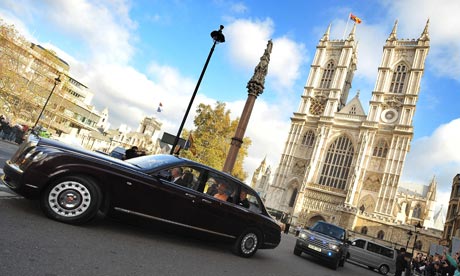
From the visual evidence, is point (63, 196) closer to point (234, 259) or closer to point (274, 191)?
point (234, 259)

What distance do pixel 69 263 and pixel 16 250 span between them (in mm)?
560

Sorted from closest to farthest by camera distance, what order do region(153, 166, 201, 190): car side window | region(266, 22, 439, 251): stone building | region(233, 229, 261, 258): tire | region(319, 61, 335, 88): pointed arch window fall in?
region(153, 166, 201, 190): car side window, region(233, 229, 261, 258): tire, region(266, 22, 439, 251): stone building, region(319, 61, 335, 88): pointed arch window

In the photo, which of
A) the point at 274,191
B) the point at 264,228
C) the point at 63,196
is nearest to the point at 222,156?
the point at 274,191

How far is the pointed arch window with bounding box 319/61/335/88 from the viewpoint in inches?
2094

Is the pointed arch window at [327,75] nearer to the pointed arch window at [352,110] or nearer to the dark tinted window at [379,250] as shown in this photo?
the pointed arch window at [352,110]

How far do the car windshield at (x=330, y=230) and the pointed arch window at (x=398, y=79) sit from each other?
4272 centimetres

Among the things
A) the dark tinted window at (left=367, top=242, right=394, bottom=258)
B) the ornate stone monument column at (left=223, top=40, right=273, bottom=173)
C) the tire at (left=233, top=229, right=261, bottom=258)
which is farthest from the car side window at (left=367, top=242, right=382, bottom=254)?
the tire at (left=233, top=229, right=261, bottom=258)

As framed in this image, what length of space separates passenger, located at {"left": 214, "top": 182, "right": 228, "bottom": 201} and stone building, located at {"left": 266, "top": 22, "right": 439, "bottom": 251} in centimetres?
3800

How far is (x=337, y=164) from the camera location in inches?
1876

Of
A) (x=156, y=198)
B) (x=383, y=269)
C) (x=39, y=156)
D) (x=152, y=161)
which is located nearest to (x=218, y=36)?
(x=152, y=161)

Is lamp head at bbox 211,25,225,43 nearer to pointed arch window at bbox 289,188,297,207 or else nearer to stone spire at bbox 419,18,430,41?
pointed arch window at bbox 289,188,297,207

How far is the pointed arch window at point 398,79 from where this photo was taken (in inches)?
1879

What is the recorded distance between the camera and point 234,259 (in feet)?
21.3

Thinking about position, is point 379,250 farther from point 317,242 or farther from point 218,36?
point 218,36
